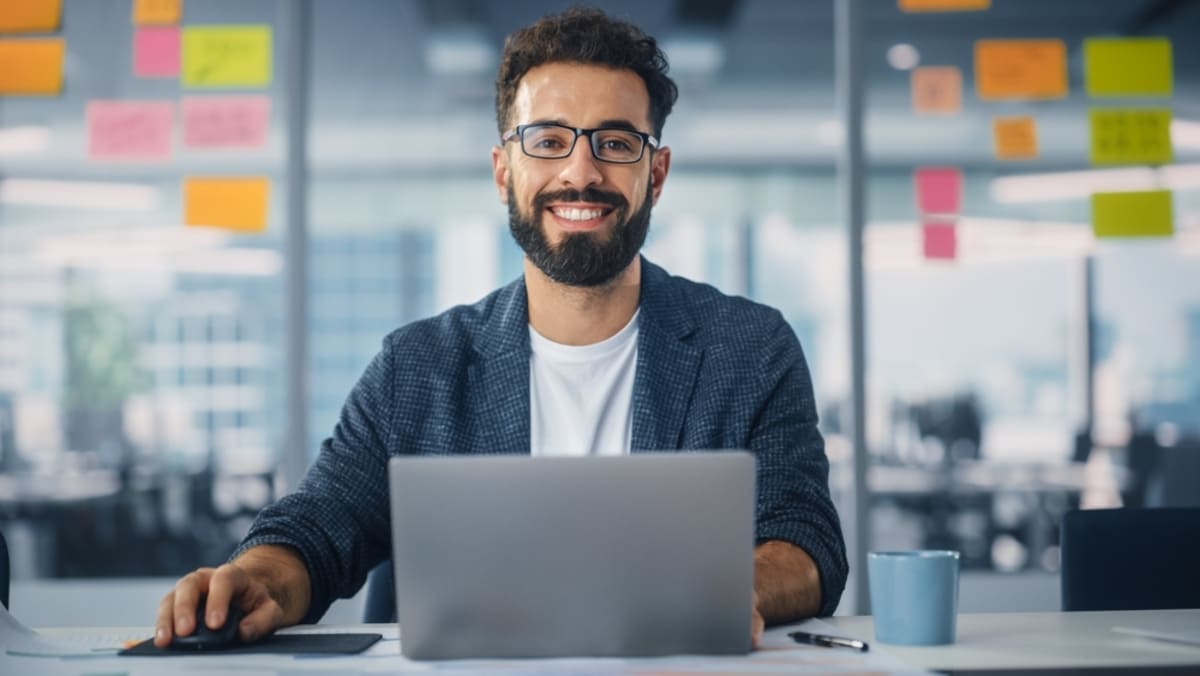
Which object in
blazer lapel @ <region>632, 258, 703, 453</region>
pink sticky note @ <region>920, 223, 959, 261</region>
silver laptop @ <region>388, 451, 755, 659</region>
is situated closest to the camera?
silver laptop @ <region>388, 451, 755, 659</region>

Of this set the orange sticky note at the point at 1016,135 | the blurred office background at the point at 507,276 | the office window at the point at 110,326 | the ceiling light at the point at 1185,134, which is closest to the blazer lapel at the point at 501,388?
the blurred office background at the point at 507,276

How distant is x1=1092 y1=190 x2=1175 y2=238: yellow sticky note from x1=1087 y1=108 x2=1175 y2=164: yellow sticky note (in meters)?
0.09

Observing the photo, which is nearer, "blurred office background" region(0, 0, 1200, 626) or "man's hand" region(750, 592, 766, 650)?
"man's hand" region(750, 592, 766, 650)

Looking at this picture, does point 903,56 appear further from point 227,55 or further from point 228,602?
point 228,602

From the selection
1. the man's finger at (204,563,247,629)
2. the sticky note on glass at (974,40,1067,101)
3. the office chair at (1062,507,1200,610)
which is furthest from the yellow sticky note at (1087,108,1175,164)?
the man's finger at (204,563,247,629)

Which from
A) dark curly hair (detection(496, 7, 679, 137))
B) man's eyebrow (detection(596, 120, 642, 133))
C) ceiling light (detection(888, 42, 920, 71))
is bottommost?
man's eyebrow (detection(596, 120, 642, 133))

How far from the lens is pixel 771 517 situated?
1.64 meters

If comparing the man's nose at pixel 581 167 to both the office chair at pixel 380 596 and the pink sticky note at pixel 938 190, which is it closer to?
the office chair at pixel 380 596

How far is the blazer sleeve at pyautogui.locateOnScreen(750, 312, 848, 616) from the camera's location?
5.21ft

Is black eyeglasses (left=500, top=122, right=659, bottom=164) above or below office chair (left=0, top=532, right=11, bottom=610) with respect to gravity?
above

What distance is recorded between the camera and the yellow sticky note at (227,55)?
318 cm

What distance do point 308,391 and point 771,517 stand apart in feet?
6.04

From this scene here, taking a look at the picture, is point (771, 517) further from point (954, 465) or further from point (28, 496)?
point (954, 465)

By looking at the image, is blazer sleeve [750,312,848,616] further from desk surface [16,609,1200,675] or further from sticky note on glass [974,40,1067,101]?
sticky note on glass [974,40,1067,101]
